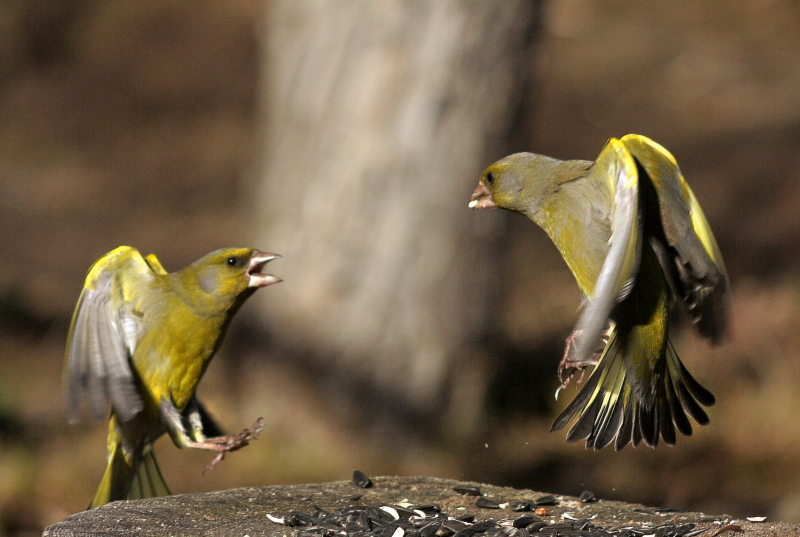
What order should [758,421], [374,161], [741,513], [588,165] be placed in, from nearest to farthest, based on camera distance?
[588,165] < [741,513] < [374,161] < [758,421]

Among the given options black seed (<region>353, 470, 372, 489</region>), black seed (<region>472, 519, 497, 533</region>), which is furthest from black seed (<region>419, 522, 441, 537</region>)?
black seed (<region>353, 470, 372, 489</region>)

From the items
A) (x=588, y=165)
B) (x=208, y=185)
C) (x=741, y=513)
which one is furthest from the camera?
(x=208, y=185)

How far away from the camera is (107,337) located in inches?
160

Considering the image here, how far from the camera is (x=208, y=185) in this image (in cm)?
1620

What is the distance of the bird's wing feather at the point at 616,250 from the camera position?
2840 mm

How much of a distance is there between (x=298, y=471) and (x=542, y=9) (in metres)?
3.44

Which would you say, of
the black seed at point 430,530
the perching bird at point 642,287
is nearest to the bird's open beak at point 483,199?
the perching bird at point 642,287

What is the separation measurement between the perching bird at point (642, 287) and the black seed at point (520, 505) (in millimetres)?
332

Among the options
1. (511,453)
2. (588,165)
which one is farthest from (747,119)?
→ (588,165)

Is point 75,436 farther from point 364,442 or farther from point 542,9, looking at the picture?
point 542,9

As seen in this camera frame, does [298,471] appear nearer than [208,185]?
Yes

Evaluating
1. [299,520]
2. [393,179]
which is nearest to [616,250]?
[299,520]

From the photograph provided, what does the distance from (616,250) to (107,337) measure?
212 centimetres

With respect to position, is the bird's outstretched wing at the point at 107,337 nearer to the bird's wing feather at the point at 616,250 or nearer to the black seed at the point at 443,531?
the black seed at the point at 443,531
